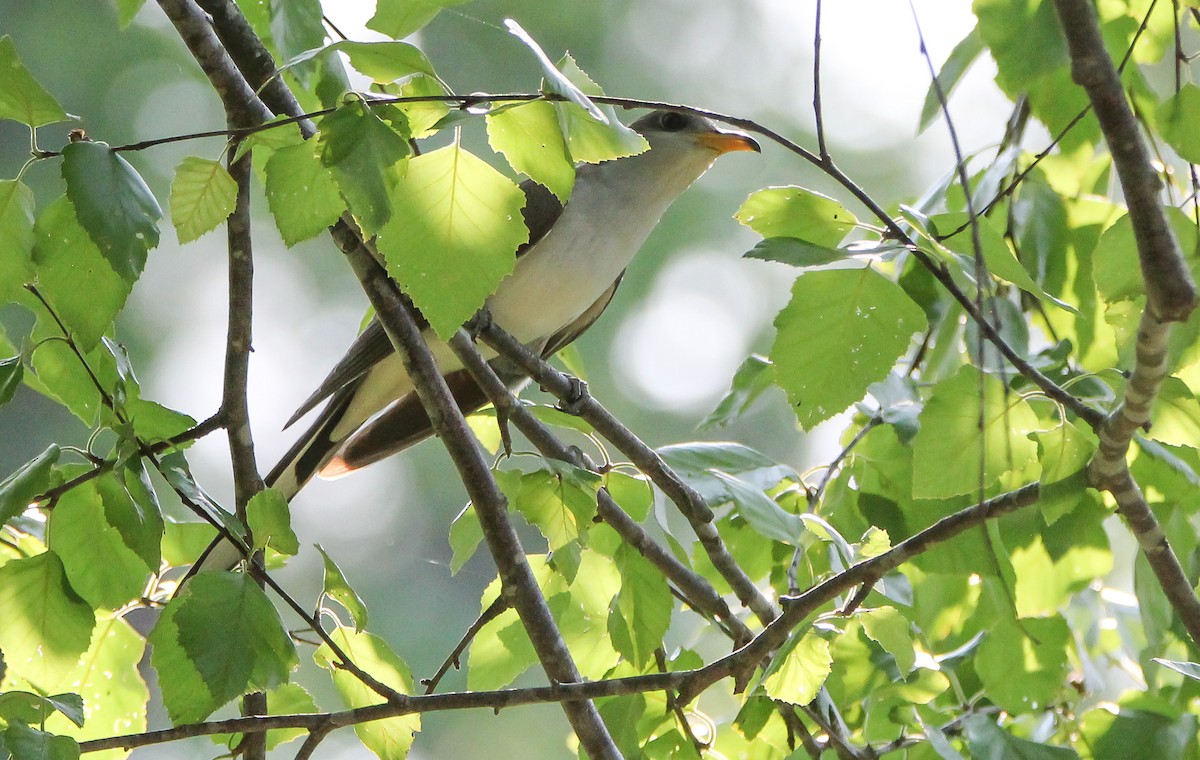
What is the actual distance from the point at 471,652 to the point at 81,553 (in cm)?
66

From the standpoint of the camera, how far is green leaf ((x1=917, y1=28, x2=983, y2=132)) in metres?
1.79

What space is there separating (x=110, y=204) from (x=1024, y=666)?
1439 mm

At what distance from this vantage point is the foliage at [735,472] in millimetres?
1030

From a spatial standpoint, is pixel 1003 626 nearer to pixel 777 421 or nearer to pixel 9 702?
pixel 9 702

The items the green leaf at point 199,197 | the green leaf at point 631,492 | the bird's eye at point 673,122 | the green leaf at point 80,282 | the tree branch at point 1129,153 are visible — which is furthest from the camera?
the bird's eye at point 673,122

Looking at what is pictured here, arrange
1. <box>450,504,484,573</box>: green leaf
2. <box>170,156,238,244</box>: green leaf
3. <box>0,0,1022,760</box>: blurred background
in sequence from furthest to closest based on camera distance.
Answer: <box>0,0,1022,760</box>: blurred background < <box>450,504,484,573</box>: green leaf < <box>170,156,238,244</box>: green leaf

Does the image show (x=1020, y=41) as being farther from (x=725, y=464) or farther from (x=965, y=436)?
(x=725, y=464)

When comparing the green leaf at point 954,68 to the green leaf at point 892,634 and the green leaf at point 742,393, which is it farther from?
the green leaf at point 892,634

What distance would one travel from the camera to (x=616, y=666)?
1793mm

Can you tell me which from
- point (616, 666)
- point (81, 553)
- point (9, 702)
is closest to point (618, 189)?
point (616, 666)

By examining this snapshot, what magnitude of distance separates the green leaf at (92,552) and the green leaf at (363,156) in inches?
22.3

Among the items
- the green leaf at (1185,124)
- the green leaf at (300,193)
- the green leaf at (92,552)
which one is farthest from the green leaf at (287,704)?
the green leaf at (1185,124)

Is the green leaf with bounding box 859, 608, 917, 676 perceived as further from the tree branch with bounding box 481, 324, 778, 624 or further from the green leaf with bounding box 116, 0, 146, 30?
the green leaf with bounding box 116, 0, 146, 30

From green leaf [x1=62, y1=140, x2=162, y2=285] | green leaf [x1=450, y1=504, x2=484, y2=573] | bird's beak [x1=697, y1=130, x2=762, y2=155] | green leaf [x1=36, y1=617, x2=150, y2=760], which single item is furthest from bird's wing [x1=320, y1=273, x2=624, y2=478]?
green leaf [x1=62, y1=140, x2=162, y2=285]
